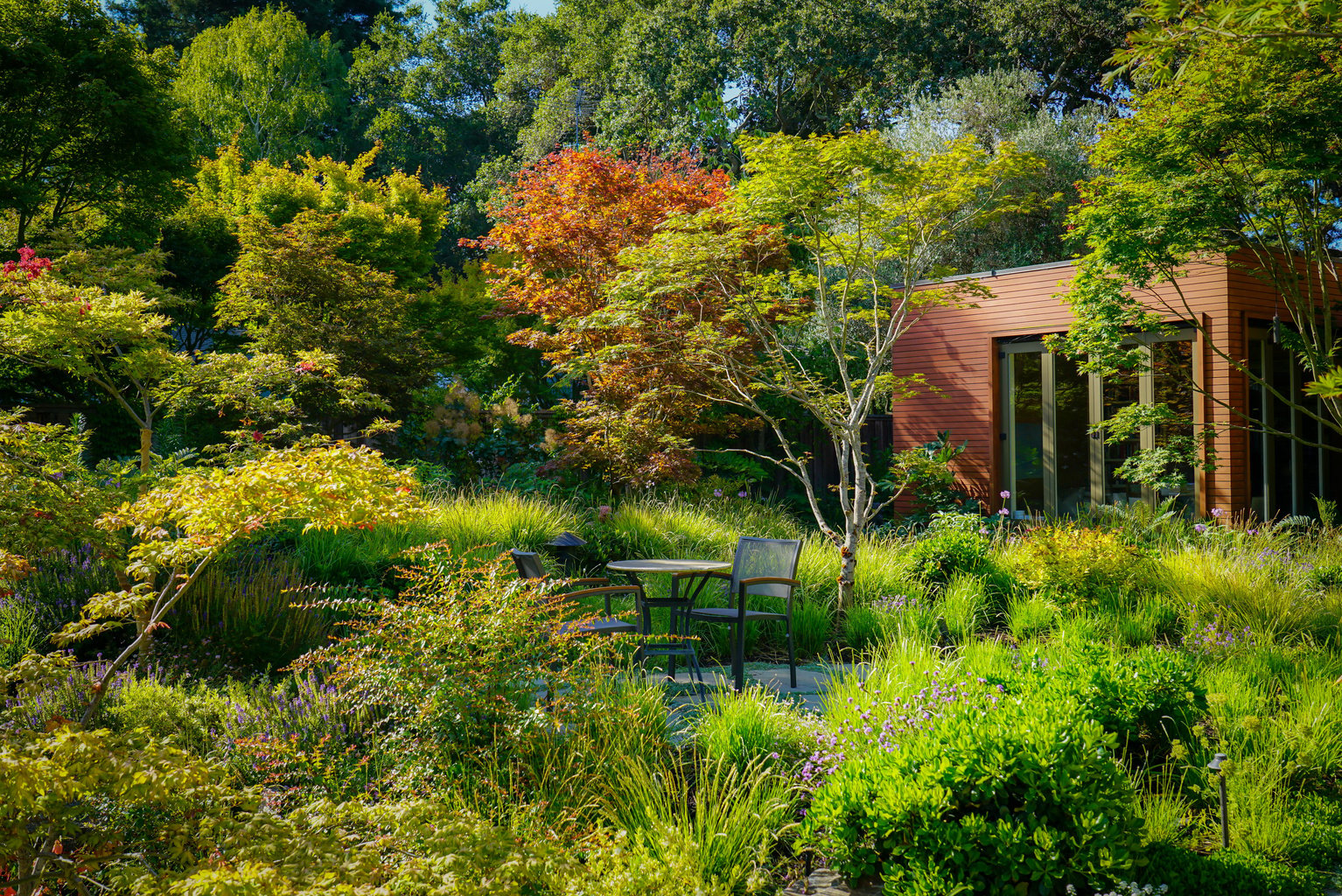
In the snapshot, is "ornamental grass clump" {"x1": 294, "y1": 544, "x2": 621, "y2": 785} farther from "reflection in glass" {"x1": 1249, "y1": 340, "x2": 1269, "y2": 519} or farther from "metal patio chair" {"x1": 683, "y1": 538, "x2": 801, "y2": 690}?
"reflection in glass" {"x1": 1249, "y1": 340, "x2": 1269, "y2": 519}

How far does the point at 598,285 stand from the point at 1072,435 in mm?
6009

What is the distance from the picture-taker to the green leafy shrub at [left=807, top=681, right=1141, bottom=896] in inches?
109

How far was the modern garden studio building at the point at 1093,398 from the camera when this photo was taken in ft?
32.9

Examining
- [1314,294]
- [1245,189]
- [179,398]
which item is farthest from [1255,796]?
[1314,294]

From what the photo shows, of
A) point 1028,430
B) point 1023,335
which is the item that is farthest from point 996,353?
point 1028,430

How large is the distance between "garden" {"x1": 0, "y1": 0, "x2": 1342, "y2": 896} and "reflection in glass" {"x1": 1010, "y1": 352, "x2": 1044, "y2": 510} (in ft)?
0.19

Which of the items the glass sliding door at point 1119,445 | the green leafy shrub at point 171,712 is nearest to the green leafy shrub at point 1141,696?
the green leafy shrub at point 171,712

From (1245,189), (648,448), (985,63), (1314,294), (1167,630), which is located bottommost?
(1167,630)

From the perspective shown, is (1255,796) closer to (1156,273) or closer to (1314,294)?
(1156,273)

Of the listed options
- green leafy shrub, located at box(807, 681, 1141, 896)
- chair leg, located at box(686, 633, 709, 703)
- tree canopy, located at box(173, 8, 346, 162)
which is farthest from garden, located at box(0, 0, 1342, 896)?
tree canopy, located at box(173, 8, 346, 162)

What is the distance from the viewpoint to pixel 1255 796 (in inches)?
137

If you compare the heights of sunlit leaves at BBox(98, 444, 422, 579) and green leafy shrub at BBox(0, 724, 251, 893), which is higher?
sunlit leaves at BBox(98, 444, 422, 579)

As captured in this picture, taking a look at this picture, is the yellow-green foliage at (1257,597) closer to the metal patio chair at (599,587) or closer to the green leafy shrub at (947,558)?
the green leafy shrub at (947,558)

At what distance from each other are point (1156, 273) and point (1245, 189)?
5.23 ft
